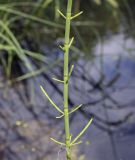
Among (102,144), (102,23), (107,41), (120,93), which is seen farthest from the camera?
(102,23)

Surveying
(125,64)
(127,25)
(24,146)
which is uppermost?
(127,25)

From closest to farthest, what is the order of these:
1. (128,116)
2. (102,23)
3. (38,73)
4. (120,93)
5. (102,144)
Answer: (102,144) < (128,116) < (120,93) < (38,73) < (102,23)

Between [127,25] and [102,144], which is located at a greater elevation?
[127,25]

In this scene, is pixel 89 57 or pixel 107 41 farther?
pixel 107 41

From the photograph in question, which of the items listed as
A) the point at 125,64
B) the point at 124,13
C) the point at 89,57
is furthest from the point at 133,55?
the point at 124,13

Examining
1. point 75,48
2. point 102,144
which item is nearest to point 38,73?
point 75,48

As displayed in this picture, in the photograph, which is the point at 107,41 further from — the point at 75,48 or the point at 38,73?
the point at 38,73
